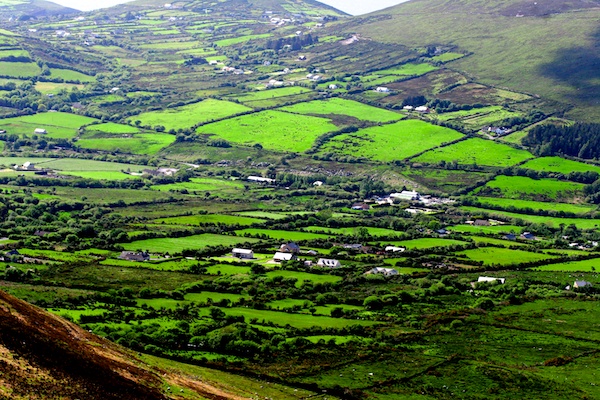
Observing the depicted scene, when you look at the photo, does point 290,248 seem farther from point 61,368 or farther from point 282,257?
point 61,368

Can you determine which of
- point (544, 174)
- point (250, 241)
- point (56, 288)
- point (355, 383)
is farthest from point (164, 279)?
point (544, 174)

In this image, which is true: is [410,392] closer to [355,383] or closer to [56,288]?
[355,383]

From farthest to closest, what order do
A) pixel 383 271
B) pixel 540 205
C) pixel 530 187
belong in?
pixel 530 187, pixel 540 205, pixel 383 271

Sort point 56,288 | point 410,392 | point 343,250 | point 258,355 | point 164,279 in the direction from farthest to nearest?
point 343,250 → point 164,279 → point 56,288 → point 258,355 → point 410,392

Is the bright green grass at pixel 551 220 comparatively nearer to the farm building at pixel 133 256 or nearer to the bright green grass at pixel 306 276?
the bright green grass at pixel 306 276

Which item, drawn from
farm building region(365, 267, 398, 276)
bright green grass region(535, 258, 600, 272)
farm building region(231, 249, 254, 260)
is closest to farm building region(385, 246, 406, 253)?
farm building region(365, 267, 398, 276)

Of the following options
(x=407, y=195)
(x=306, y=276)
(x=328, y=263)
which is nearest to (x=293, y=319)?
(x=306, y=276)
